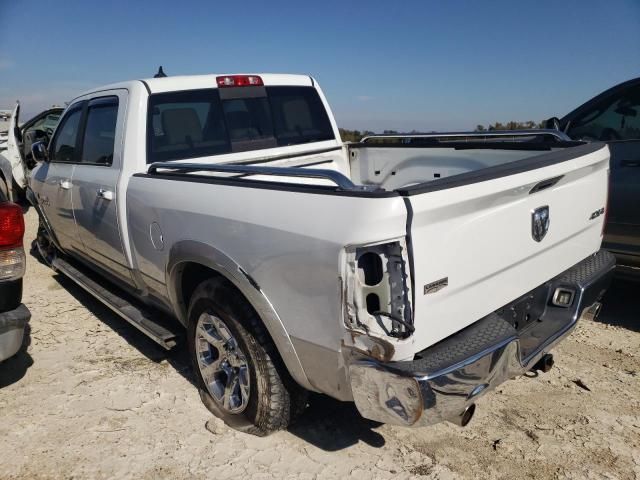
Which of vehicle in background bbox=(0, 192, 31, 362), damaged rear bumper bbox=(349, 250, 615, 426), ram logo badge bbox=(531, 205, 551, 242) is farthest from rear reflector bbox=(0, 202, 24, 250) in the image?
ram logo badge bbox=(531, 205, 551, 242)

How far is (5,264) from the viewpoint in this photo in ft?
9.98

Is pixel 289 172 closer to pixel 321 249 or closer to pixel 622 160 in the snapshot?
pixel 321 249

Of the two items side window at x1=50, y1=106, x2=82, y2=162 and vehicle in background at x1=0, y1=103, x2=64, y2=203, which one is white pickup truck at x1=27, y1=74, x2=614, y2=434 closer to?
side window at x1=50, y1=106, x2=82, y2=162

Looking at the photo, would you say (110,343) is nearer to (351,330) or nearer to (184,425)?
(184,425)

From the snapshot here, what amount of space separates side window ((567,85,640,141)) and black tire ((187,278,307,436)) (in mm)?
3775

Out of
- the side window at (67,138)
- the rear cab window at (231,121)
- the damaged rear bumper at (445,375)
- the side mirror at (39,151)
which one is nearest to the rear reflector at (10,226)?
the rear cab window at (231,121)

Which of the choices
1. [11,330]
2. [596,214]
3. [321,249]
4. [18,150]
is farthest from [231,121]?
[18,150]

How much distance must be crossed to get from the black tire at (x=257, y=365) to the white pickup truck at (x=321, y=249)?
1 cm

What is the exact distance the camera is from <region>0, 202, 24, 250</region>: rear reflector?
3.05 meters

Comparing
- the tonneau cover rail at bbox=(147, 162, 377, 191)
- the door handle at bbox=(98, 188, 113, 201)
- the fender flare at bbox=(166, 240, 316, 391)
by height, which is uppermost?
the tonneau cover rail at bbox=(147, 162, 377, 191)

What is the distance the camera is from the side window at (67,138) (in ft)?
14.7

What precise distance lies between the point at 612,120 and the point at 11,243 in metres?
4.91

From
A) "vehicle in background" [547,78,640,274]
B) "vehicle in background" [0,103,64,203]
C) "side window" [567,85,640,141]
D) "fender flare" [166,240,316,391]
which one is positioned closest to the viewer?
"fender flare" [166,240,316,391]

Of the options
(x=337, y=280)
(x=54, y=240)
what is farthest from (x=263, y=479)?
(x=54, y=240)
